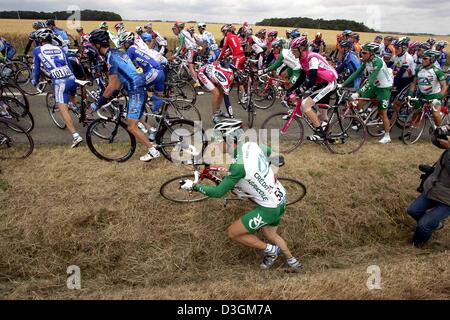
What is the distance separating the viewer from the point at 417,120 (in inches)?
312

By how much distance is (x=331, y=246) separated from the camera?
5.11 meters

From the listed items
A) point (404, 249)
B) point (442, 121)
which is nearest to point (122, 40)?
point (404, 249)

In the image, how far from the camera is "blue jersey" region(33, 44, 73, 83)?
6195mm

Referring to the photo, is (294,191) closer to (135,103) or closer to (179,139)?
(179,139)

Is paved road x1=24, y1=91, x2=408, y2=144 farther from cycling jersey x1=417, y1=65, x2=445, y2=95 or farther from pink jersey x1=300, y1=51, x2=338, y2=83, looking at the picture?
pink jersey x1=300, y1=51, x2=338, y2=83

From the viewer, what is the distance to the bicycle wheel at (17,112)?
733 centimetres

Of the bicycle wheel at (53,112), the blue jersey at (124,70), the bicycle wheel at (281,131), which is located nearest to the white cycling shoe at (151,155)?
the blue jersey at (124,70)

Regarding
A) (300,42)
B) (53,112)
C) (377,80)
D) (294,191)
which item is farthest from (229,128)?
(53,112)

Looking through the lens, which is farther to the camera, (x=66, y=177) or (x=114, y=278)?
(x=66, y=177)

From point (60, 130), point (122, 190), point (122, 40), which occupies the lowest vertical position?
point (122, 190)

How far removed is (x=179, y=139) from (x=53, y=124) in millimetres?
4307

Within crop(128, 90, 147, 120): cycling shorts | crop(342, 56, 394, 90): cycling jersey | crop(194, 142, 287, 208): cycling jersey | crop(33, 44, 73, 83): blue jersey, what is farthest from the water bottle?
crop(342, 56, 394, 90): cycling jersey
